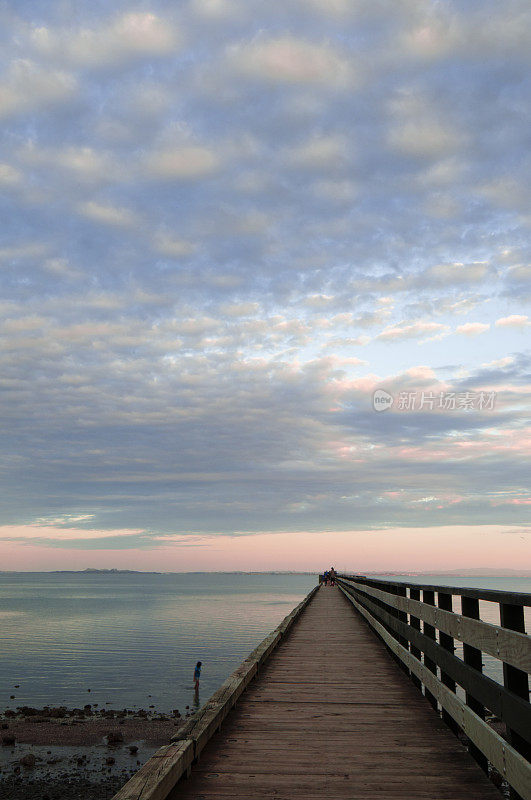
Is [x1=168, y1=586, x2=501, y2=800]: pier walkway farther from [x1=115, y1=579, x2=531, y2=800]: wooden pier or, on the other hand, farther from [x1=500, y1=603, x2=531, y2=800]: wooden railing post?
[x1=500, y1=603, x2=531, y2=800]: wooden railing post

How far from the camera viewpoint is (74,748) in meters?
24.8

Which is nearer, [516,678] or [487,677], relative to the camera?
[516,678]

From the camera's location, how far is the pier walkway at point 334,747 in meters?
4.05

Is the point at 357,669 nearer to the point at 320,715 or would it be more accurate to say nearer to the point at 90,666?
the point at 320,715

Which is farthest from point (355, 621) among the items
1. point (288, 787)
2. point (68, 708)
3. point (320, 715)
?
point (68, 708)

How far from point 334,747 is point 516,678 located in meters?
2.26

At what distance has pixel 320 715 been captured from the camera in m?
6.16

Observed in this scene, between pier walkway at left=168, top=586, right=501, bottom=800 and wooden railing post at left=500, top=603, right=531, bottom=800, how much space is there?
2.58 ft

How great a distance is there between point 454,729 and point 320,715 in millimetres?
1404

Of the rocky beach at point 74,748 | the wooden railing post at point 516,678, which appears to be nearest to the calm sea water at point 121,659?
the rocky beach at point 74,748

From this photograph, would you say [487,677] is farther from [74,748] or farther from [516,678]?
[74,748]

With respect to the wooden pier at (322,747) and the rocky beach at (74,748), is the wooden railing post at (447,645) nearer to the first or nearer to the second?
the wooden pier at (322,747)

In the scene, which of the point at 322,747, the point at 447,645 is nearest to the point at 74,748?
the point at 322,747

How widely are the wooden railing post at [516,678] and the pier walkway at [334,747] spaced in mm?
785
